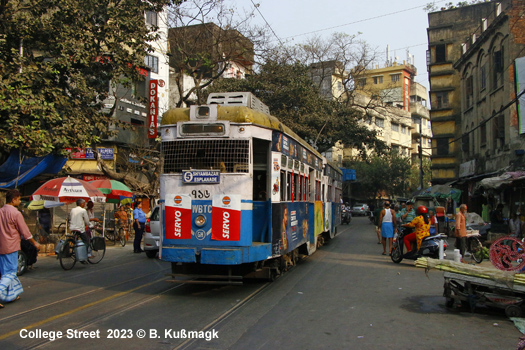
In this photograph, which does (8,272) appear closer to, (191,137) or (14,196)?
(14,196)

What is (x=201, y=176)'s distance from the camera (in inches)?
317

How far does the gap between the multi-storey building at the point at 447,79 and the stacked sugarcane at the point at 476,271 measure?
32.9m

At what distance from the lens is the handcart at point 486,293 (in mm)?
6527

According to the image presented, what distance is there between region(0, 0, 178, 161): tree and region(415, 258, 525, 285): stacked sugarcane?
1192 cm

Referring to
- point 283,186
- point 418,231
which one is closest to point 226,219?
point 283,186

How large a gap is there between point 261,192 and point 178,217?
1.82 metres

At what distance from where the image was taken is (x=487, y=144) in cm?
2514

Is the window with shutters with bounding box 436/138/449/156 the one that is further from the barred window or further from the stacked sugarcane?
the barred window

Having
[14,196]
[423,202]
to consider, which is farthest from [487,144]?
[14,196]

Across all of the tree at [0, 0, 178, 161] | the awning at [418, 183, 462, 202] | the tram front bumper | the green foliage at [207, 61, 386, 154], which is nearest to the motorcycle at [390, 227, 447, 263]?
the tram front bumper

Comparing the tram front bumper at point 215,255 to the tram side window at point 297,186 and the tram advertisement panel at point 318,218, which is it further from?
the tram advertisement panel at point 318,218

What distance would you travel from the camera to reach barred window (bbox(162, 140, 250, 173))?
8078 mm

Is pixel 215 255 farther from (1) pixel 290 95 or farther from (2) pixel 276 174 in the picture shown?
(1) pixel 290 95

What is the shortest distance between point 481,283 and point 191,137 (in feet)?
17.5
